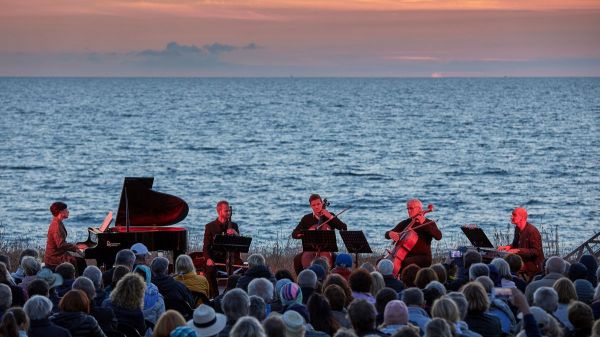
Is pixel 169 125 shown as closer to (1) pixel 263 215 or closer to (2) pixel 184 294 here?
(1) pixel 263 215

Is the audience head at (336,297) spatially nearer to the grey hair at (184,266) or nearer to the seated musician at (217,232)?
the grey hair at (184,266)

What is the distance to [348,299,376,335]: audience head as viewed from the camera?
982 centimetres

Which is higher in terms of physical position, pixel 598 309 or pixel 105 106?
pixel 105 106

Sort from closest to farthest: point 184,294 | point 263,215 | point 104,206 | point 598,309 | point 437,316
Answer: point 437,316 → point 598,309 → point 184,294 → point 263,215 → point 104,206

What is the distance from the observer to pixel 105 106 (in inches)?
5094

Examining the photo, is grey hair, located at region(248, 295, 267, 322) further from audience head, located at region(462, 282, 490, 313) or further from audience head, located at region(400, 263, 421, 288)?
audience head, located at region(400, 263, 421, 288)

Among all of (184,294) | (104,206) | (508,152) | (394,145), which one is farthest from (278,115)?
(184,294)

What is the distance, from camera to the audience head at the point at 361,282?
12031mm

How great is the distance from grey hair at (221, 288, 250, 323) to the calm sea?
15797mm

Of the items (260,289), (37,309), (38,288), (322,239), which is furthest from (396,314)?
(322,239)

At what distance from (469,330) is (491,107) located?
4548 inches

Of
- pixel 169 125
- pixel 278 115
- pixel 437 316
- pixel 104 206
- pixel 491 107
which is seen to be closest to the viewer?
pixel 437 316

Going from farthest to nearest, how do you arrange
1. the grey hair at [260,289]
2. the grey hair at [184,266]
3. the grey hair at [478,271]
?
the grey hair at [184,266] < the grey hair at [478,271] < the grey hair at [260,289]

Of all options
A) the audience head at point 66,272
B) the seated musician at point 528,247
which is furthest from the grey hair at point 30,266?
the seated musician at point 528,247
